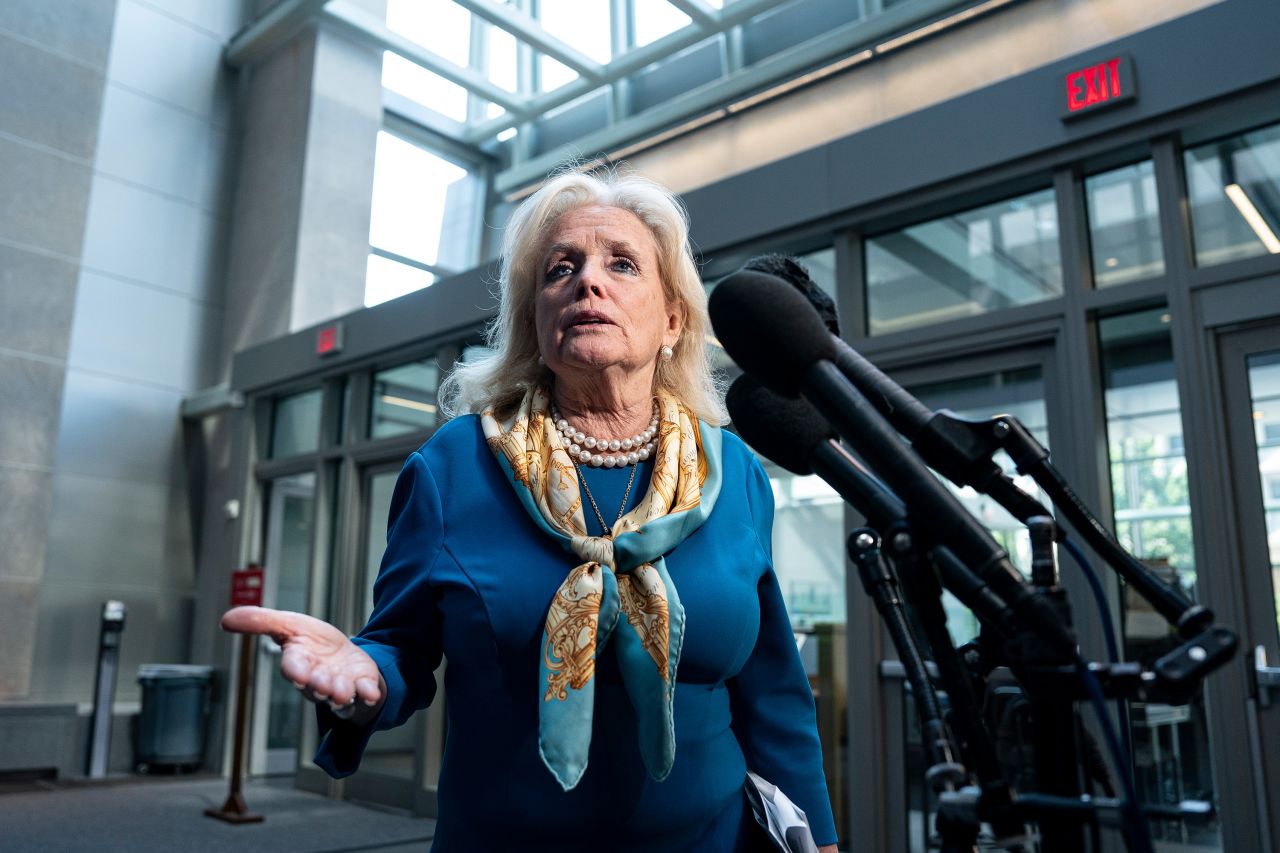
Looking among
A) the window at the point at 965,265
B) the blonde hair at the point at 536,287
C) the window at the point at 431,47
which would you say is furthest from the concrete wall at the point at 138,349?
the blonde hair at the point at 536,287

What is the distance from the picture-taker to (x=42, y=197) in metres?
7.93

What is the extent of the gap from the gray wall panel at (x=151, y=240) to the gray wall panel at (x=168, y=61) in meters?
0.98

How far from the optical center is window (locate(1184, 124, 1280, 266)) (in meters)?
3.37

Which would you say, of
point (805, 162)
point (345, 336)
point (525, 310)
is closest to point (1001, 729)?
point (525, 310)

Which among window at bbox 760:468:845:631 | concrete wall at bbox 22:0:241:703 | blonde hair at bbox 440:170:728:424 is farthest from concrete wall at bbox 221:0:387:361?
blonde hair at bbox 440:170:728:424

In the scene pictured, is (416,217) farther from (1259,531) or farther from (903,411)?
(903,411)

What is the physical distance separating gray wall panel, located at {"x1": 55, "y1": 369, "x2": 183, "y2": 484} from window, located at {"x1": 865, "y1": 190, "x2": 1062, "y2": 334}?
22.0 feet

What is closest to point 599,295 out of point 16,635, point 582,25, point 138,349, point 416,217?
point 582,25

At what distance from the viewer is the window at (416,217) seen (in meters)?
9.25

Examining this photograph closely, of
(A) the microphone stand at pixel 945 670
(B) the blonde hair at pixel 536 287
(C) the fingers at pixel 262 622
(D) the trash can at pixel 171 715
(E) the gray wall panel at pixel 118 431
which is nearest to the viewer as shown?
(A) the microphone stand at pixel 945 670

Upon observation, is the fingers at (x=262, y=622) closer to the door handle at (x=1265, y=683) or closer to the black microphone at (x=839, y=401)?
the black microphone at (x=839, y=401)

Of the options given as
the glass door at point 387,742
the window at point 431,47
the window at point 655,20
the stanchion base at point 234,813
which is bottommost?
the stanchion base at point 234,813

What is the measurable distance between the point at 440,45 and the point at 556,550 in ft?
29.1

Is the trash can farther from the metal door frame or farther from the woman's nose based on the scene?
the woman's nose
